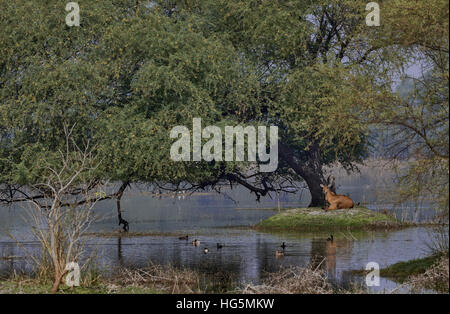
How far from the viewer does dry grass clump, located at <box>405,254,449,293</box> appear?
65.9ft

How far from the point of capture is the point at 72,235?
19.5 m

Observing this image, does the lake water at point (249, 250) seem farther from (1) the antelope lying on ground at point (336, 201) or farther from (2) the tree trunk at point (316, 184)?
(2) the tree trunk at point (316, 184)

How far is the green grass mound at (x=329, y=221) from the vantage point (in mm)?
38594

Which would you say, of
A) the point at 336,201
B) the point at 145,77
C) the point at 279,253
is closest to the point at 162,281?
the point at 279,253

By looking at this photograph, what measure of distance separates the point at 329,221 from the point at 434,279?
19.4 meters

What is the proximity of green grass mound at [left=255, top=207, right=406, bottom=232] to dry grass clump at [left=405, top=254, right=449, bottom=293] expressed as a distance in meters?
17.3

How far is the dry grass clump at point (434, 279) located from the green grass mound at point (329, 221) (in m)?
17.3

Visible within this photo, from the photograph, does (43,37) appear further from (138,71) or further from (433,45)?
(433,45)

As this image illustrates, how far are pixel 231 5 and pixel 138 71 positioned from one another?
7.00m

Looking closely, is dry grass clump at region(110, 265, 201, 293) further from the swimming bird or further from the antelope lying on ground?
the antelope lying on ground

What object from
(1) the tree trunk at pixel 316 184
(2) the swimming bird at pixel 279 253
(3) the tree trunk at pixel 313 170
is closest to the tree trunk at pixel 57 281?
(2) the swimming bird at pixel 279 253

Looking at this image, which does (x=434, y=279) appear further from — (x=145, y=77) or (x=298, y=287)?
(x=145, y=77)
